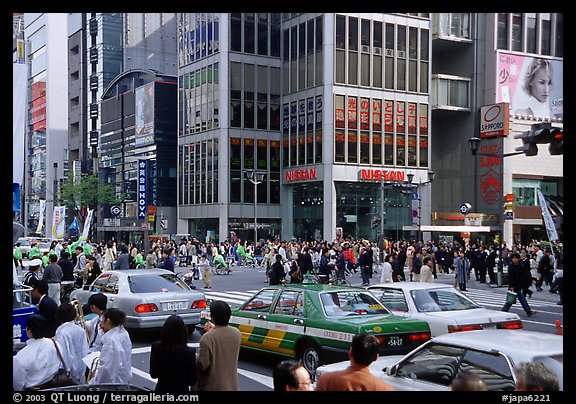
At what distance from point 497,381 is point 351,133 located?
1830 inches

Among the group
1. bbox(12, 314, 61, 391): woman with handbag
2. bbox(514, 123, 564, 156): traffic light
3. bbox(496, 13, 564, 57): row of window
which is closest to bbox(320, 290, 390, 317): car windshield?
bbox(514, 123, 564, 156): traffic light

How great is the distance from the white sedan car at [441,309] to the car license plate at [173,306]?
3.79 m

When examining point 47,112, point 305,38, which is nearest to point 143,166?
point 305,38

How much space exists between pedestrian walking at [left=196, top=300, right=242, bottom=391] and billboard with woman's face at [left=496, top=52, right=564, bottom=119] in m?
54.5

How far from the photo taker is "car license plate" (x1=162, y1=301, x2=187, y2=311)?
43.2 ft

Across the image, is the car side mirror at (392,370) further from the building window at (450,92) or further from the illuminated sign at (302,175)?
the building window at (450,92)

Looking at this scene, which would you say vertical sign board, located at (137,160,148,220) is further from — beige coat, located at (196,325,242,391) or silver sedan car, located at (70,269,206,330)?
beige coat, located at (196,325,242,391)

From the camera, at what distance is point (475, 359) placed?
654 cm

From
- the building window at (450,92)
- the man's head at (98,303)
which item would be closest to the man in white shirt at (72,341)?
the man's head at (98,303)

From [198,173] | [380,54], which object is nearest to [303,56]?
[380,54]

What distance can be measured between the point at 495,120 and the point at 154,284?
4673 centimetres

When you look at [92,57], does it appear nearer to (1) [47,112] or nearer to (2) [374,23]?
(1) [47,112]

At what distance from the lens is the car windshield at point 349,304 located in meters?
10.2

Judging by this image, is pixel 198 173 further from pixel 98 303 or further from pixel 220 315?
pixel 220 315
